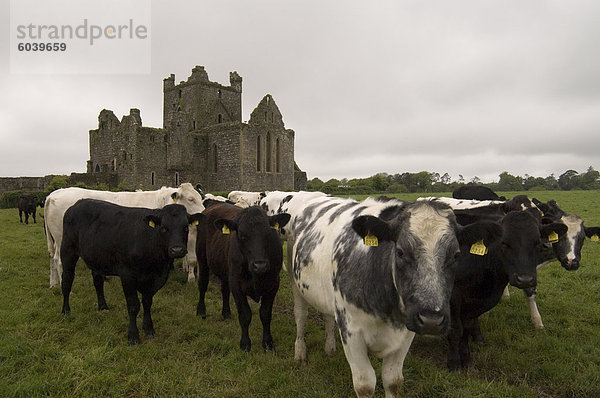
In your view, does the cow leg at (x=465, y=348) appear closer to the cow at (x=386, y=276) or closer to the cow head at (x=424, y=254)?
the cow at (x=386, y=276)

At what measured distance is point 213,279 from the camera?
28.9ft

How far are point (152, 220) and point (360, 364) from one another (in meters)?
3.39

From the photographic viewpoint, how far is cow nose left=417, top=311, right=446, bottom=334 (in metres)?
2.41

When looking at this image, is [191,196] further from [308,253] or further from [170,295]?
[308,253]

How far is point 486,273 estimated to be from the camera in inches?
174

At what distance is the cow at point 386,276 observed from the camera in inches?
99.4

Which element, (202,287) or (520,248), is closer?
(520,248)

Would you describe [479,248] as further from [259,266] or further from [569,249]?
[569,249]

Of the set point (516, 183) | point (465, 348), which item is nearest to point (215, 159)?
point (465, 348)

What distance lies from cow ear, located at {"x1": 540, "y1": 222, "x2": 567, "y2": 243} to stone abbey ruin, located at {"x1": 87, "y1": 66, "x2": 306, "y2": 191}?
30.0 meters

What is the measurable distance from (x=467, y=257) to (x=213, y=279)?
6.12 m

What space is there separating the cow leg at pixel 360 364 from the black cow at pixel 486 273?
1.59 m

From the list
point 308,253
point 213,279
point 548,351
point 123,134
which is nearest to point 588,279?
point 548,351

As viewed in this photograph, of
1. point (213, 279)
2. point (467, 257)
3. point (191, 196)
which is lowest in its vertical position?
point (213, 279)
